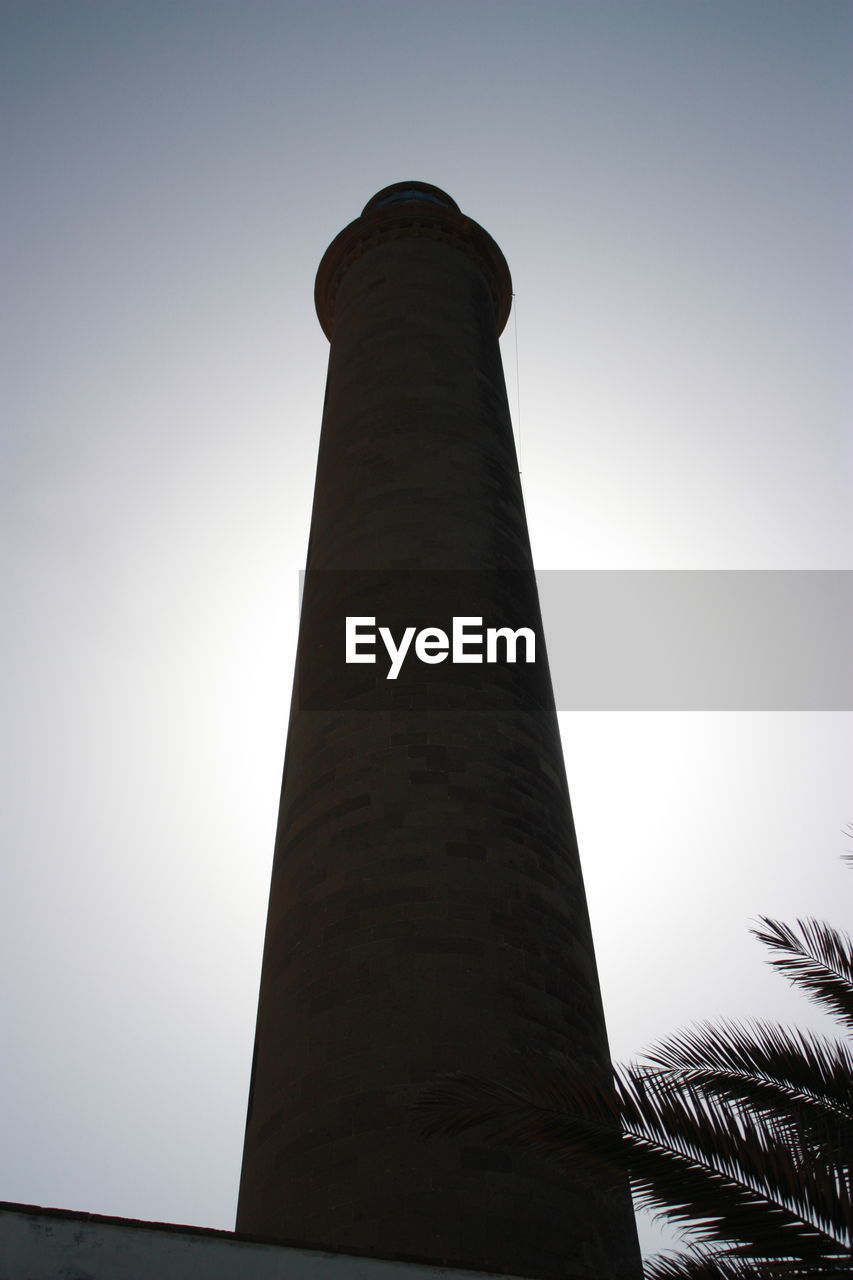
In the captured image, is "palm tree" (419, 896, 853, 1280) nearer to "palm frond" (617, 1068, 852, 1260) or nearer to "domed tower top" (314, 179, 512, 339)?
"palm frond" (617, 1068, 852, 1260)

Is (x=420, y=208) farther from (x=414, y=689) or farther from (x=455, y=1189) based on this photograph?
(x=455, y=1189)

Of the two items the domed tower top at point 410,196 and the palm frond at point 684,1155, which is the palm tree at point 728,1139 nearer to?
the palm frond at point 684,1155

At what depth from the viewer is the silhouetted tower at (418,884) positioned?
9227 mm

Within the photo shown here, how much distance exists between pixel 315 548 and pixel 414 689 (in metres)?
3.39

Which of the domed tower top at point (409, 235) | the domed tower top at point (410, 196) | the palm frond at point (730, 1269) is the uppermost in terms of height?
the domed tower top at point (410, 196)

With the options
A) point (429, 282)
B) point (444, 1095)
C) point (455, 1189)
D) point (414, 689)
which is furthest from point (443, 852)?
point (429, 282)

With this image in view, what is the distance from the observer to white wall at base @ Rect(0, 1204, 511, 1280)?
5.45m

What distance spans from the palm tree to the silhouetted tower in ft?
2.33

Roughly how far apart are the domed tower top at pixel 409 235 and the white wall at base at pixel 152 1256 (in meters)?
16.0

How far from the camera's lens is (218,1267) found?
5578 mm

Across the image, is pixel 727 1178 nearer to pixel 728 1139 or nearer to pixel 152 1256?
pixel 728 1139

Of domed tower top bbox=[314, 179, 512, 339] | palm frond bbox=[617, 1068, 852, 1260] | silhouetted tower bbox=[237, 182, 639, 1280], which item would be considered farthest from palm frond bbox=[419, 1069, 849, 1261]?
domed tower top bbox=[314, 179, 512, 339]

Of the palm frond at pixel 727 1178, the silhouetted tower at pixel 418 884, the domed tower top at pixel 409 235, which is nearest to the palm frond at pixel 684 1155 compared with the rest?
the palm frond at pixel 727 1178

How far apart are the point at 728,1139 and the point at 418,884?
5276 millimetres
